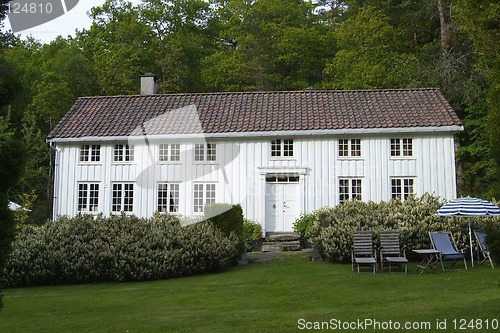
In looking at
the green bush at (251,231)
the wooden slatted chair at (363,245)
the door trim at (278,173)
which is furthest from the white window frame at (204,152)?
the wooden slatted chair at (363,245)

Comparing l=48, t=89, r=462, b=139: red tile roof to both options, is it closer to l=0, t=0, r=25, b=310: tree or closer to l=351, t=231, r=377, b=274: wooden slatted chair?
l=351, t=231, r=377, b=274: wooden slatted chair

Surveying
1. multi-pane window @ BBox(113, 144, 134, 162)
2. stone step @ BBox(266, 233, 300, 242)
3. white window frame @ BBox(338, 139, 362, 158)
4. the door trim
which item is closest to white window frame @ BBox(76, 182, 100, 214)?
multi-pane window @ BBox(113, 144, 134, 162)

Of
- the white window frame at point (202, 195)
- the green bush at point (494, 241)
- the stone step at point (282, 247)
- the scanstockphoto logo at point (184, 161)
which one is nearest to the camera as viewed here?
the green bush at point (494, 241)

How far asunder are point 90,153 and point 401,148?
12973 millimetres

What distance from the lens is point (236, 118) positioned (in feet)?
77.9

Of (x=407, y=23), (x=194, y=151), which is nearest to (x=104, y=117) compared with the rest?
(x=194, y=151)

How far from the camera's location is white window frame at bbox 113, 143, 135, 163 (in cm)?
2336

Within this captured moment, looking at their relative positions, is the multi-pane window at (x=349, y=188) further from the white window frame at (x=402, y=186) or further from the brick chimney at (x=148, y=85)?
the brick chimney at (x=148, y=85)

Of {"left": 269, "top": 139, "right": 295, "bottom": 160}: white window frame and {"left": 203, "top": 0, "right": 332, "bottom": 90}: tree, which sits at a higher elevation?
{"left": 203, "top": 0, "right": 332, "bottom": 90}: tree

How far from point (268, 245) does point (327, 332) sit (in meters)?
12.8

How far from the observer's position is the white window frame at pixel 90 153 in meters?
23.5

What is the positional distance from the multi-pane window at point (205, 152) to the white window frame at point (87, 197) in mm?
4429

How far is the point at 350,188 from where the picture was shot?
22062mm

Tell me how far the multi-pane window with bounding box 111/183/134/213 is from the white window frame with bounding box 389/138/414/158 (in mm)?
10828
